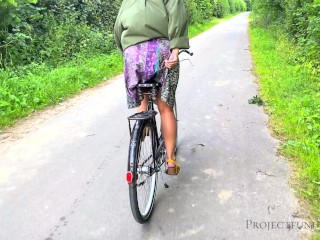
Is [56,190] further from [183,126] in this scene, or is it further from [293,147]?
[293,147]

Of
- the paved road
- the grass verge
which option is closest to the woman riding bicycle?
the paved road

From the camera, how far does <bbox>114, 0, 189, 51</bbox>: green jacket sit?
283cm

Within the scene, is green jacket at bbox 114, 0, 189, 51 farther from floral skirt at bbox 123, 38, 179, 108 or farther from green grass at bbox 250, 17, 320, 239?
green grass at bbox 250, 17, 320, 239

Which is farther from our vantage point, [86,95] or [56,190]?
[86,95]

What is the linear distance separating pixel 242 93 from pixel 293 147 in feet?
9.48

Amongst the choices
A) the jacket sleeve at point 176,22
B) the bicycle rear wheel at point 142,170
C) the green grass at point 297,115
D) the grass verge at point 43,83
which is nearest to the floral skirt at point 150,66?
the jacket sleeve at point 176,22

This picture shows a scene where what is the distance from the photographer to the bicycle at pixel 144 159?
2631 millimetres

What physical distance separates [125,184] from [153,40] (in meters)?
1.52

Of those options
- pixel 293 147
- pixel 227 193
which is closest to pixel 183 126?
pixel 293 147

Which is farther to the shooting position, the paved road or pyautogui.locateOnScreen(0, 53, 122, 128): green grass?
pyautogui.locateOnScreen(0, 53, 122, 128): green grass

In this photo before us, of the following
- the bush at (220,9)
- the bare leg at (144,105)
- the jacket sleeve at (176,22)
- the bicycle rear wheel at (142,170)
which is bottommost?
the bush at (220,9)

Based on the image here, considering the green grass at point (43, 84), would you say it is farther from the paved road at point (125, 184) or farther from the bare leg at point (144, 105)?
the bare leg at point (144, 105)

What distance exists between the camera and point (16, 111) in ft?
19.1

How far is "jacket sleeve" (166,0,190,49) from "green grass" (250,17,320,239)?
1.79 metres
